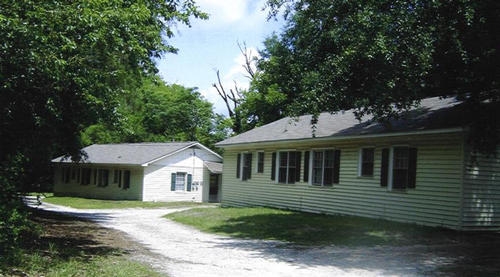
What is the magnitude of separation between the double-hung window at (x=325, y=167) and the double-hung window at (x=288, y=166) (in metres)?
1.04

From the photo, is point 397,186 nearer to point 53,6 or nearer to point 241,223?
point 241,223

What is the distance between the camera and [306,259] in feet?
36.0

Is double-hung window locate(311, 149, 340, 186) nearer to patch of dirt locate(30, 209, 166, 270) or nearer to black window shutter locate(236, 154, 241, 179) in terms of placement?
black window shutter locate(236, 154, 241, 179)

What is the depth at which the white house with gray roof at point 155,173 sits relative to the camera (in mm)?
34719

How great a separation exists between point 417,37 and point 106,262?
26.3 feet

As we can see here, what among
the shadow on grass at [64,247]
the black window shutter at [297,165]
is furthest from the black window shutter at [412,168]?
the shadow on grass at [64,247]

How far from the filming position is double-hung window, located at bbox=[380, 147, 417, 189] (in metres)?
16.8

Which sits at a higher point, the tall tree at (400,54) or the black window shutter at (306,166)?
the tall tree at (400,54)

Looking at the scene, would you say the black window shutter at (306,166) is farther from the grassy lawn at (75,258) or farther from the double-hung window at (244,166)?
the grassy lawn at (75,258)

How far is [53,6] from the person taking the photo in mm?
7949

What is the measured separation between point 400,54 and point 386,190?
7.64m

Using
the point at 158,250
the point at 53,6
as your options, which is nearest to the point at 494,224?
the point at 158,250

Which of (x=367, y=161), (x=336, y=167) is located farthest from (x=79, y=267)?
(x=336, y=167)

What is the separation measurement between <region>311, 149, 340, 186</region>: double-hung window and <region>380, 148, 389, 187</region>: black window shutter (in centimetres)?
273
